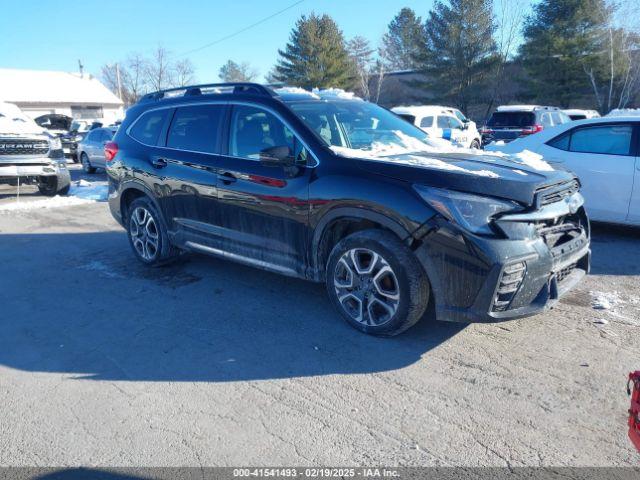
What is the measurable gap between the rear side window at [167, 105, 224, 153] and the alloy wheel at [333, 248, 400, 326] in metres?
1.83

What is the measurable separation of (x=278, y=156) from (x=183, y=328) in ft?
5.25

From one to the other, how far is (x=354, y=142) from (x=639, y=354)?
265cm

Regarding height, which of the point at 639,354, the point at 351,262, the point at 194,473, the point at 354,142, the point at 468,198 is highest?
the point at 354,142

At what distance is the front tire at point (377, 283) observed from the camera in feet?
11.5

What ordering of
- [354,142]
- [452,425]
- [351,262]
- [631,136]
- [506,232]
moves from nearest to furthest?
[452,425]
[506,232]
[351,262]
[354,142]
[631,136]

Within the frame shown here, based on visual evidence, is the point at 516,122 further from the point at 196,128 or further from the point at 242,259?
the point at 242,259

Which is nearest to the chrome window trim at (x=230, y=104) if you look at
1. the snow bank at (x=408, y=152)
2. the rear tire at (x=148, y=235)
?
the snow bank at (x=408, y=152)

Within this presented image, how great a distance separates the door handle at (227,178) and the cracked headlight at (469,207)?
1.88m

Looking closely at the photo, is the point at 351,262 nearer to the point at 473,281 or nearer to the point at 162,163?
the point at 473,281

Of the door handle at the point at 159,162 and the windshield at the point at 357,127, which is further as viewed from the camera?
the door handle at the point at 159,162

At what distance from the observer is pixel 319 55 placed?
43.5 m

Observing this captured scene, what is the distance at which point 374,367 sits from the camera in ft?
11.2

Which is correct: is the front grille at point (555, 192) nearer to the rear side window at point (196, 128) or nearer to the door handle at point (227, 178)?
the door handle at point (227, 178)

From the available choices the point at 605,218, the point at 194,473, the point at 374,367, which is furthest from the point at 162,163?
the point at 605,218
